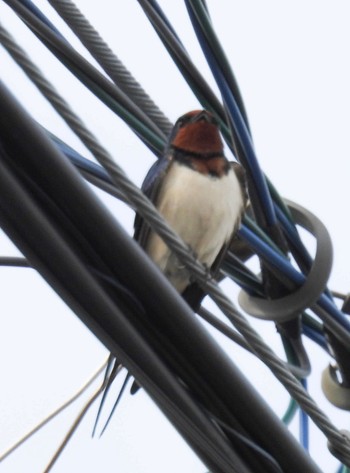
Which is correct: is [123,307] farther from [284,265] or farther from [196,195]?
[196,195]

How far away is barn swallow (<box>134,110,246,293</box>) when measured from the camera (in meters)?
3.06

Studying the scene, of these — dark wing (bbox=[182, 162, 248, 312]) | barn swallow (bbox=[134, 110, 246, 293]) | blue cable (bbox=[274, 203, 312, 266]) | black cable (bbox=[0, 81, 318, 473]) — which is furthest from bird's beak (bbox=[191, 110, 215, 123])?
black cable (bbox=[0, 81, 318, 473])

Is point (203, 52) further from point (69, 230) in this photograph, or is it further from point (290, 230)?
point (69, 230)

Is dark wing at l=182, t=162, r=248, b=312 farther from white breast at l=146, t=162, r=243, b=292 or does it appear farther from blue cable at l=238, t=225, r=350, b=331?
blue cable at l=238, t=225, r=350, b=331

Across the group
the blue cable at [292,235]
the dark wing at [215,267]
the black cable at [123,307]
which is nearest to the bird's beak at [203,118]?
the dark wing at [215,267]

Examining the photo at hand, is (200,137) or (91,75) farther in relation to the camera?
(200,137)

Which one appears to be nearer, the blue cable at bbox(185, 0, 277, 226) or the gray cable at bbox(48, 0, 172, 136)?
the gray cable at bbox(48, 0, 172, 136)

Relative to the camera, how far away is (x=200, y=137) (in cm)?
327

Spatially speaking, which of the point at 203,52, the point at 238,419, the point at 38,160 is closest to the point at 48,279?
the point at 38,160

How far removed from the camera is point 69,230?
1.67 meters

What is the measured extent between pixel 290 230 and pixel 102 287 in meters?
1.12

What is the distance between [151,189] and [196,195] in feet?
0.53

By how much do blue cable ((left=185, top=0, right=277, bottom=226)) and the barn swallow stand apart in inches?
9.6

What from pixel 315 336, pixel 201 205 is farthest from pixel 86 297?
pixel 201 205
